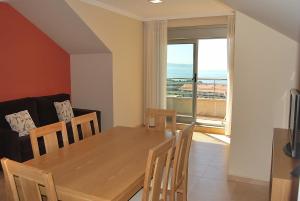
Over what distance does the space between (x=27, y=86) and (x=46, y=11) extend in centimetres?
124

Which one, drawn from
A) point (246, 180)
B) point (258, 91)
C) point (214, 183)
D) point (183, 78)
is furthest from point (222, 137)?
point (258, 91)

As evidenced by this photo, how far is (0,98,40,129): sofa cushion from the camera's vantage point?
3604mm

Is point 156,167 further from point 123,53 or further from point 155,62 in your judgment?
point 155,62

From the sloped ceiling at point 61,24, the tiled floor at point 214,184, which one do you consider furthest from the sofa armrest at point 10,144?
the sloped ceiling at point 61,24

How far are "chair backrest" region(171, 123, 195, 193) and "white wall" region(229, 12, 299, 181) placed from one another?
1.26m

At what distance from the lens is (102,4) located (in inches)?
173

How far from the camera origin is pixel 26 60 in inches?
167

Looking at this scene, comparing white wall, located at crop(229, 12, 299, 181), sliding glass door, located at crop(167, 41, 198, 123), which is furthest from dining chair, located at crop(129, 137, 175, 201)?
sliding glass door, located at crop(167, 41, 198, 123)

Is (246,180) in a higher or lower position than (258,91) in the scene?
lower

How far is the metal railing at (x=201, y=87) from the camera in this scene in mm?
5945

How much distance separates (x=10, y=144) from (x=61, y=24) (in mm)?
2031

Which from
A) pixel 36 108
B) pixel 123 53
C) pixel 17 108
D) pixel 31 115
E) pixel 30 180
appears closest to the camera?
pixel 30 180

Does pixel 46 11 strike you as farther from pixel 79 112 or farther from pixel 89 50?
pixel 79 112

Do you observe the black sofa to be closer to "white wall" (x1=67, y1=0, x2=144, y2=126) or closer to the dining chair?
"white wall" (x1=67, y1=0, x2=144, y2=126)
